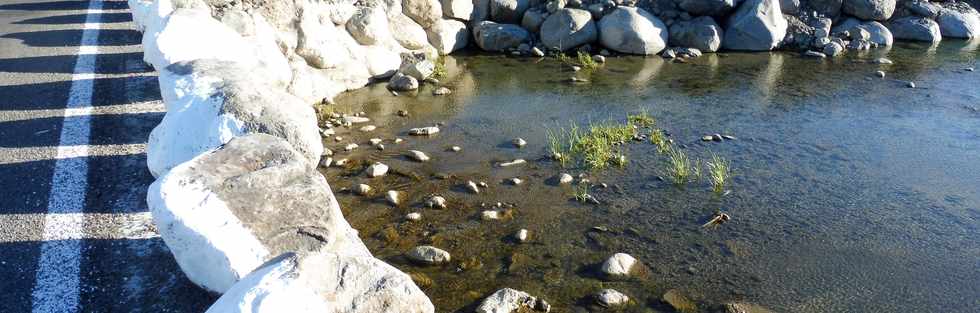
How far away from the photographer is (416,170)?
23.7 ft

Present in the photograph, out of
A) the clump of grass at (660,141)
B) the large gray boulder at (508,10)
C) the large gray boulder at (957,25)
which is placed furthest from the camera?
the large gray boulder at (957,25)

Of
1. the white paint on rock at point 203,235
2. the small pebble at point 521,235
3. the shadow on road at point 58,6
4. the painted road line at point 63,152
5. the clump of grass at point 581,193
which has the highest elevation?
the white paint on rock at point 203,235

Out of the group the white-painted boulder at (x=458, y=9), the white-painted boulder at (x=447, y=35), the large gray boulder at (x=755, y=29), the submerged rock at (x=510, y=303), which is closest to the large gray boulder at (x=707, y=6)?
the large gray boulder at (x=755, y=29)

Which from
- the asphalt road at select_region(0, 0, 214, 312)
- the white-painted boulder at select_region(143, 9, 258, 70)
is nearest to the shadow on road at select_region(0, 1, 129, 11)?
the asphalt road at select_region(0, 0, 214, 312)

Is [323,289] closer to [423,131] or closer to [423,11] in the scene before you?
[423,131]

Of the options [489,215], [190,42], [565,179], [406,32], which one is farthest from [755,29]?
[190,42]

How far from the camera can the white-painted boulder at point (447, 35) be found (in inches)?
472

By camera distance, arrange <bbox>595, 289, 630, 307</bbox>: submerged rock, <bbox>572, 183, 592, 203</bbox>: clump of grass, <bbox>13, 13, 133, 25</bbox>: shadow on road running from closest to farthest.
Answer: <bbox>595, 289, 630, 307</bbox>: submerged rock < <bbox>572, 183, 592, 203</bbox>: clump of grass < <bbox>13, 13, 133, 25</bbox>: shadow on road

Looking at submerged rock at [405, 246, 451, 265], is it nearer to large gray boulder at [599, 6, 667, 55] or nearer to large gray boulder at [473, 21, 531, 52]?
large gray boulder at [473, 21, 531, 52]

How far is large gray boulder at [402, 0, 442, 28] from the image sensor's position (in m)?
11.6

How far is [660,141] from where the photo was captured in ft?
26.2

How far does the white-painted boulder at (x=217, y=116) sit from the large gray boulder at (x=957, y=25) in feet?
39.3

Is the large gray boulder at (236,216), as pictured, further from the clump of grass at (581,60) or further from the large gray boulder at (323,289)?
the clump of grass at (581,60)

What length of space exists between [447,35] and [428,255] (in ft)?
23.1
